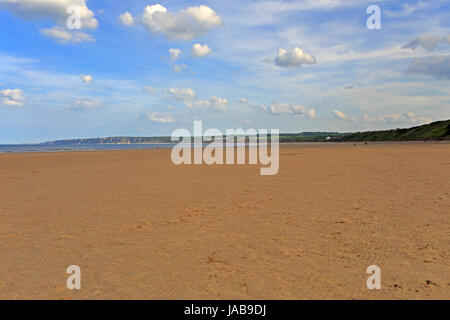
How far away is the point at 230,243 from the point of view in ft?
25.5

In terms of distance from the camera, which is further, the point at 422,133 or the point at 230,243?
the point at 422,133

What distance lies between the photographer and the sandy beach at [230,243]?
548 centimetres

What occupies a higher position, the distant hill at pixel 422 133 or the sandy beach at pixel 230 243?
the distant hill at pixel 422 133

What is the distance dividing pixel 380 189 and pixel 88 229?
40.2 feet

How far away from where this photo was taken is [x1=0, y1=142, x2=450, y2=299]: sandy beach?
548cm

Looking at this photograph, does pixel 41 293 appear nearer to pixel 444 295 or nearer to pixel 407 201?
pixel 444 295

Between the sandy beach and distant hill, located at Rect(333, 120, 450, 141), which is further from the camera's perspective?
distant hill, located at Rect(333, 120, 450, 141)

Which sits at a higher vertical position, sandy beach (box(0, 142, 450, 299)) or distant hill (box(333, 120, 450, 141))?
distant hill (box(333, 120, 450, 141))

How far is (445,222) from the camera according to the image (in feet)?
29.0

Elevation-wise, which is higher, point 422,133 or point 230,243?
point 422,133

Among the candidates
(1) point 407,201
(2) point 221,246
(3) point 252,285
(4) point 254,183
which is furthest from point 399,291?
(4) point 254,183

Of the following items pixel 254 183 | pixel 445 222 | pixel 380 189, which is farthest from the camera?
pixel 254 183

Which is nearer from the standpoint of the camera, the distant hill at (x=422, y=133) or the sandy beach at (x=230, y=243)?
the sandy beach at (x=230, y=243)
